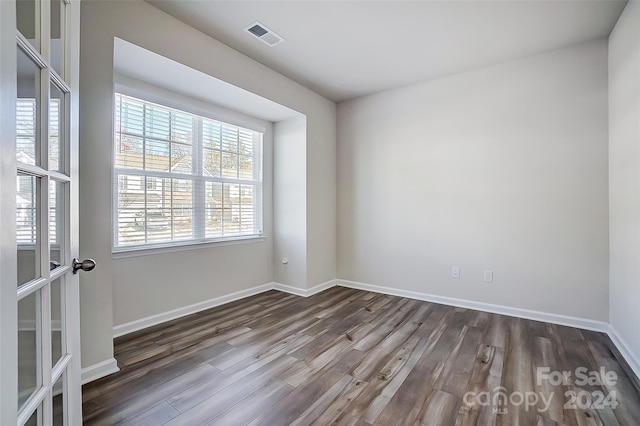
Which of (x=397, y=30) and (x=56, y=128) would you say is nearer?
(x=56, y=128)

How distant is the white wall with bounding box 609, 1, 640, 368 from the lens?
2.03 m

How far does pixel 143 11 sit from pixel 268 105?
1436 mm

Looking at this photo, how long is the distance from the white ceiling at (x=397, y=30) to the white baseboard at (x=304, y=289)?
2700mm

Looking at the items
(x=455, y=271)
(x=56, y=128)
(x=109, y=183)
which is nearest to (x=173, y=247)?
(x=109, y=183)

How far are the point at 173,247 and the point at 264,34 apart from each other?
223 cm

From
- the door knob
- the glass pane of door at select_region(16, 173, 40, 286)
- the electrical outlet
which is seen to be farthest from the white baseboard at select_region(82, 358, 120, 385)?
the electrical outlet

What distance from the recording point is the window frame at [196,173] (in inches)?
103

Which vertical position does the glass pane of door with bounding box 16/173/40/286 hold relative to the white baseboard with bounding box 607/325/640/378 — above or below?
above

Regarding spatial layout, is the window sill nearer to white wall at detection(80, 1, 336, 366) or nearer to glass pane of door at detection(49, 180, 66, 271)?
white wall at detection(80, 1, 336, 366)

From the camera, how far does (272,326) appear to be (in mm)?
2816

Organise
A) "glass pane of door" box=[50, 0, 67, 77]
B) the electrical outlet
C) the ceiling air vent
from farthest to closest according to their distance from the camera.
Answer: the electrical outlet → the ceiling air vent → "glass pane of door" box=[50, 0, 67, 77]

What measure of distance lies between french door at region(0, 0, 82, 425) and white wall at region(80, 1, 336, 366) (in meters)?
0.80

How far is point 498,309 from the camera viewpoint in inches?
124

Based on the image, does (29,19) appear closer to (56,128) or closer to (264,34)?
(56,128)
